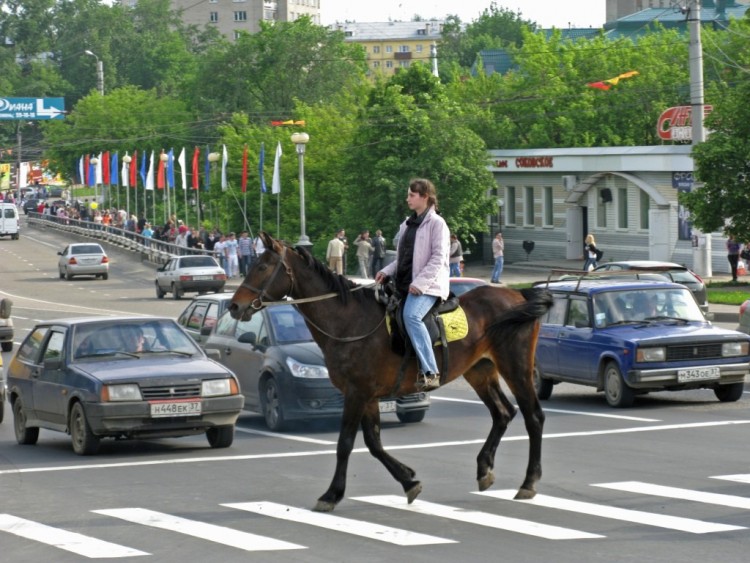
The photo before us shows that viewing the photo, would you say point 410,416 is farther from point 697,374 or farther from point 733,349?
point 733,349

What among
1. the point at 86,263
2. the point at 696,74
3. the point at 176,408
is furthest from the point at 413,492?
the point at 86,263

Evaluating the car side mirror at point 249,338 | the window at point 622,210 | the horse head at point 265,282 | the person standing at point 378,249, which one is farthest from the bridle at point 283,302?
the window at point 622,210

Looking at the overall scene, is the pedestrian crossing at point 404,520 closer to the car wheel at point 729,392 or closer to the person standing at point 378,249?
the car wheel at point 729,392

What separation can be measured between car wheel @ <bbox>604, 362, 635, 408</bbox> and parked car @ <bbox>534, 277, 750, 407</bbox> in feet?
0.04

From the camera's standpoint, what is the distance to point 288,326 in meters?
19.4

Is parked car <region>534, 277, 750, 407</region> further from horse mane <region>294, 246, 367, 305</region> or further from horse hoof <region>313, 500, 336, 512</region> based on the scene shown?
horse hoof <region>313, 500, 336, 512</region>

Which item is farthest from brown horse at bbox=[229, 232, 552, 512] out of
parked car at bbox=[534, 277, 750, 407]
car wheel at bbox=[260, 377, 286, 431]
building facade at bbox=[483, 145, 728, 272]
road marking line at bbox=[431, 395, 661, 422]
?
building facade at bbox=[483, 145, 728, 272]

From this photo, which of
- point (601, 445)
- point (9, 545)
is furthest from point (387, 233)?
point (9, 545)

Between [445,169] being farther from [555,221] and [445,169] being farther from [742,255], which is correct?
[742,255]

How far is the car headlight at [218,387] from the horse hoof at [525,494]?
4857mm

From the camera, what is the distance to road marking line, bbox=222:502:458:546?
10539 millimetres

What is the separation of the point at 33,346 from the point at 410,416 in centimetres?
460

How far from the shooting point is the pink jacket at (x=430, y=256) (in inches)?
492

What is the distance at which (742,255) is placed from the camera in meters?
47.7
